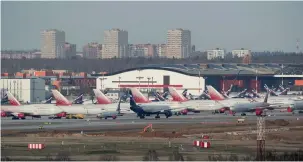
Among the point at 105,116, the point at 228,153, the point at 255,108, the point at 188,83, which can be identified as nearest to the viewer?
the point at 228,153

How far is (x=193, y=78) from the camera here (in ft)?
577

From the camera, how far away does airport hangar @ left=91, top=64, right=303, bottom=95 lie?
580 feet

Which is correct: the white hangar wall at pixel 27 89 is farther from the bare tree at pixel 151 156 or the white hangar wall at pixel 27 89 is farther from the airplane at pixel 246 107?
the bare tree at pixel 151 156

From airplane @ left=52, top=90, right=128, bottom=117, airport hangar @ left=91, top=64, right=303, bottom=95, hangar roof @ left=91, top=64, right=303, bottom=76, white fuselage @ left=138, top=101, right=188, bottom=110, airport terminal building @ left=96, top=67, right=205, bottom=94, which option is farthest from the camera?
hangar roof @ left=91, top=64, right=303, bottom=76

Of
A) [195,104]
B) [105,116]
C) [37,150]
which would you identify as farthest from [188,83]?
[37,150]

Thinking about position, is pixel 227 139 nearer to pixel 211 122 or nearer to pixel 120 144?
pixel 120 144

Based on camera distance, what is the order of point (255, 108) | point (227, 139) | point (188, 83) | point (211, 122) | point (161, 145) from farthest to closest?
point (188, 83)
point (255, 108)
point (211, 122)
point (227, 139)
point (161, 145)

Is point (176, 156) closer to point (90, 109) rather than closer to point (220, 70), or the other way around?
point (90, 109)

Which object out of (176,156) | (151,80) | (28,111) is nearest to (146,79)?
(151,80)

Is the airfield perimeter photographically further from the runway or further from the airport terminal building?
the airport terminal building

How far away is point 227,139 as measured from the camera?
6731 centimetres

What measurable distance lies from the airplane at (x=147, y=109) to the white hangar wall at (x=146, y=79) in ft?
243

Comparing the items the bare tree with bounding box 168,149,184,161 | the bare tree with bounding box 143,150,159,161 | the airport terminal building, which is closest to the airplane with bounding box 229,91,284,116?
the bare tree with bounding box 168,149,184,161

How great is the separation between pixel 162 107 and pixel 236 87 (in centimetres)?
8408
